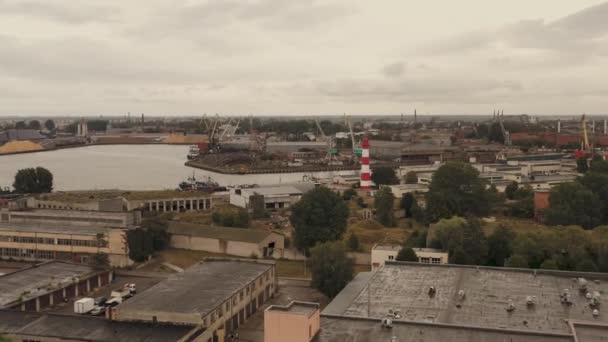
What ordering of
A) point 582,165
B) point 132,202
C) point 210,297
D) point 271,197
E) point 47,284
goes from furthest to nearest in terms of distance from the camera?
1. point 582,165
2. point 271,197
3. point 132,202
4. point 47,284
5. point 210,297

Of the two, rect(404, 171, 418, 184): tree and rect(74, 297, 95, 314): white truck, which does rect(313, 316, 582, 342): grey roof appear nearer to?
rect(74, 297, 95, 314): white truck

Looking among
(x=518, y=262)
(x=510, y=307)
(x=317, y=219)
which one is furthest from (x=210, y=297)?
(x=518, y=262)

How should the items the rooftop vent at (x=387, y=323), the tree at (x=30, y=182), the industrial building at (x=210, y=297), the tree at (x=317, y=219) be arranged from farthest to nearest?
1. the tree at (x=30, y=182)
2. the tree at (x=317, y=219)
3. the industrial building at (x=210, y=297)
4. the rooftop vent at (x=387, y=323)

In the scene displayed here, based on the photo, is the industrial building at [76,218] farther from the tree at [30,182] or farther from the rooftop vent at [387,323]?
the rooftop vent at [387,323]

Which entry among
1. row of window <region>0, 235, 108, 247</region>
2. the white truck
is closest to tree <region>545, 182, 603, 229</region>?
row of window <region>0, 235, 108, 247</region>

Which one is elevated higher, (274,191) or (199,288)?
(274,191)

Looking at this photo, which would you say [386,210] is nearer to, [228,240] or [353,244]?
[353,244]

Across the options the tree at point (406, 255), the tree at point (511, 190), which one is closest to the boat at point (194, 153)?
the tree at point (511, 190)
